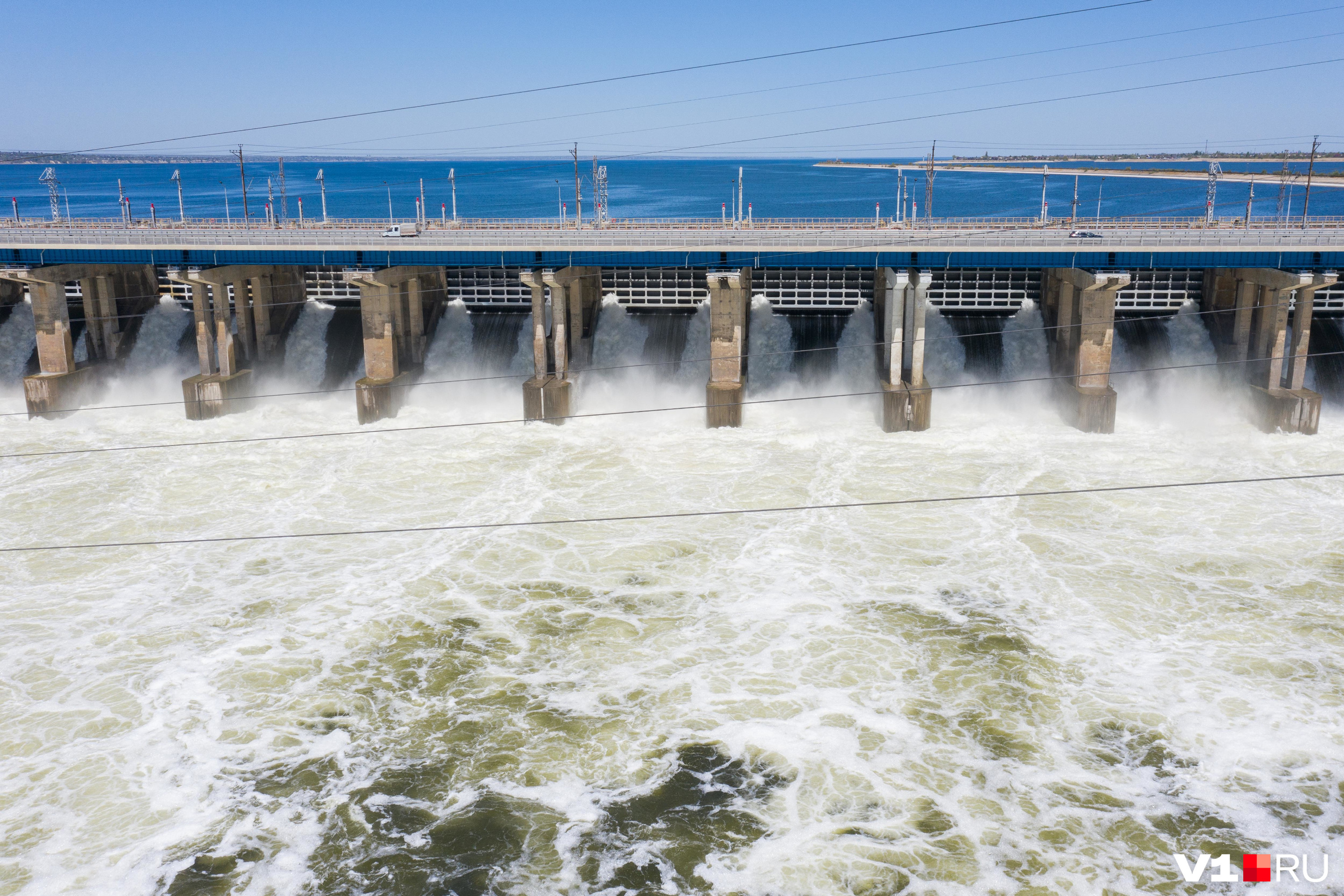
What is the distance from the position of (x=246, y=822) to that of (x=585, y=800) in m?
6.43

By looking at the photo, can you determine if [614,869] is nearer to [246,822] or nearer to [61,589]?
[246,822]

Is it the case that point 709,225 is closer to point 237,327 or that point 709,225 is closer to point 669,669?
point 237,327

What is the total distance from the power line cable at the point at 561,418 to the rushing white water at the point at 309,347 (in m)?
6.92

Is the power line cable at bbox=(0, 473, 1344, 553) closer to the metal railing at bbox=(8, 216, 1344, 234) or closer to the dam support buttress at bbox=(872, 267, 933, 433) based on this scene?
the dam support buttress at bbox=(872, 267, 933, 433)

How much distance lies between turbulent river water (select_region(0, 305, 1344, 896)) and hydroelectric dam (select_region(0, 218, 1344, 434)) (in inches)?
205

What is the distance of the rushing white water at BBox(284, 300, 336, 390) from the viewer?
5194cm

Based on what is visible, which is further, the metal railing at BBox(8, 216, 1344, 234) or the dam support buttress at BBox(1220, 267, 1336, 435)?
the metal railing at BBox(8, 216, 1344, 234)

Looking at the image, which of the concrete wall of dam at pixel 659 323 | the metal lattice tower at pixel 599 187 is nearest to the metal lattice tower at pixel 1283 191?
the concrete wall of dam at pixel 659 323

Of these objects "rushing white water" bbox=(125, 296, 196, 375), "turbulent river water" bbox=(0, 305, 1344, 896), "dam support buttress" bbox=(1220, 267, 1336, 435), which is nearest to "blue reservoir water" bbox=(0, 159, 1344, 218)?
"rushing white water" bbox=(125, 296, 196, 375)

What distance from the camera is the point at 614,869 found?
59.3 ft

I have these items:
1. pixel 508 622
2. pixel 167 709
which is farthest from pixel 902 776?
pixel 167 709

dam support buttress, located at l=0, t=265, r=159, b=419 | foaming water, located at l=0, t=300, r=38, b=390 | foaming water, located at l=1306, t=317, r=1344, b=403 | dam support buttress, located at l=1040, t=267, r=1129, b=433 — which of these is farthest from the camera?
foaming water, located at l=0, t=300, r=38, b=390

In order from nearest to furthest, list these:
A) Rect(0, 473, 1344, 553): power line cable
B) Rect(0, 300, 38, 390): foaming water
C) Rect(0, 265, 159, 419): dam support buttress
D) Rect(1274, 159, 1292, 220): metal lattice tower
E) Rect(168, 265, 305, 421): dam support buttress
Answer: Rect(0, 473, 1344, 553): power line cable → Rect(168, 265, 305, 421): dam support buttress → Rect(0, 265, 159, 419): dam support buttress → Rect(0, 300, 38, 390): foaming water → Rect(1274, 159, 1292, 220): metal lattice tower

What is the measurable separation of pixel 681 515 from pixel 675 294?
892 inches
